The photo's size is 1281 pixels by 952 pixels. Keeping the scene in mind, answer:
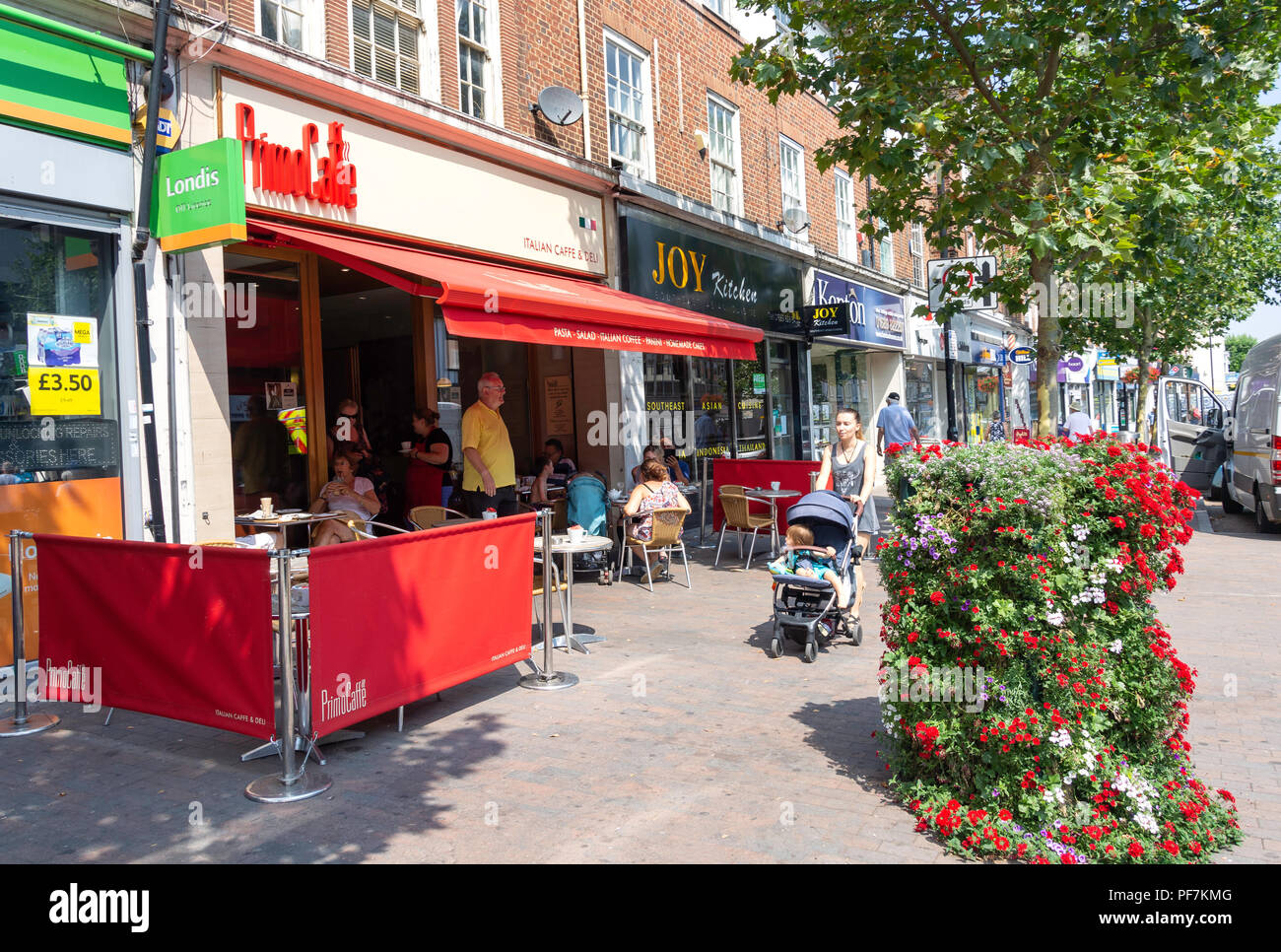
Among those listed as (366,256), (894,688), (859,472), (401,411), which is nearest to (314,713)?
(894,688)

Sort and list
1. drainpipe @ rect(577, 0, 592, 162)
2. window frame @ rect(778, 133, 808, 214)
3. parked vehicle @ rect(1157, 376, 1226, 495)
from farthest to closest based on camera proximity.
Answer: window frame @ rect(778, 133, 808, 214) < parked vehicle @ rect(1157, 376, 1226, 495) < drainpipe @ rect(577, 0, 592, 162)

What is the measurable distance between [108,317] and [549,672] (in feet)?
13.4

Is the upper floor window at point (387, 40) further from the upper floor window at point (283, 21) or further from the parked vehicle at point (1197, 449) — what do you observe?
the parked vehicle at point (1197, 449)

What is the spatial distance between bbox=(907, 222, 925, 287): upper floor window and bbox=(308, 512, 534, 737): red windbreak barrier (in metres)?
21.1

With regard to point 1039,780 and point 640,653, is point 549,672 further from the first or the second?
point 1039,780

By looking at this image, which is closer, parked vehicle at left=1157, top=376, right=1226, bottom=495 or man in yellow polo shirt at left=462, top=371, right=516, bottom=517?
man in yellow polo shirt at left=462, top=371, right=516, bottom=517

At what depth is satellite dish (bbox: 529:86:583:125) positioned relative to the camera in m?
11.0

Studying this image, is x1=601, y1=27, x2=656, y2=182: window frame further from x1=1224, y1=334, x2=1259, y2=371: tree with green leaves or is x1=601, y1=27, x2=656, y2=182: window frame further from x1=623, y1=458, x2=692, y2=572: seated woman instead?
x1=1224, y1=334, x2=1259, y2=371: tree with green leaves

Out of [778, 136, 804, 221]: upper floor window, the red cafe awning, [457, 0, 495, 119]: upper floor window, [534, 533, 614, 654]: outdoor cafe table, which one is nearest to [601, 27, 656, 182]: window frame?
[457, 0, 495, 119]: upper floor window

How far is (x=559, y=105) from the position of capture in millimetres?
11039

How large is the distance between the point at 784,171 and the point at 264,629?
51.2ft

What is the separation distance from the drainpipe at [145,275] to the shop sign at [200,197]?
103 mm

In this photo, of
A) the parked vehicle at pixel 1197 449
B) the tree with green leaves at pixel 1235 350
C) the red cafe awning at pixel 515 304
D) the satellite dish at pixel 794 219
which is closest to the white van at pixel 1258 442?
the parked vehicle at pixel 1197 449

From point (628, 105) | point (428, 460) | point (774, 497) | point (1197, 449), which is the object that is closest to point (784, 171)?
point (628, 105)
